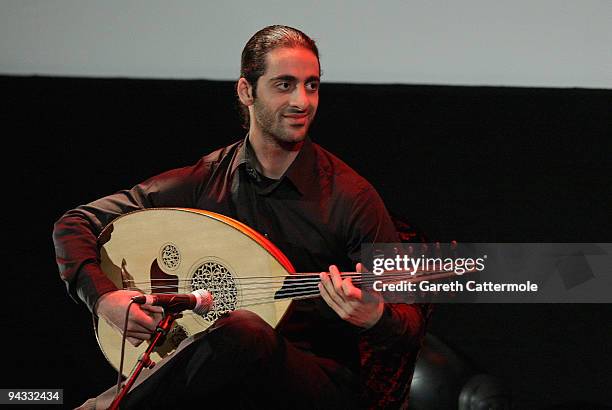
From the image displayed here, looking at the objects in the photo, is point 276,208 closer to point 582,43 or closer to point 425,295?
point 425,295

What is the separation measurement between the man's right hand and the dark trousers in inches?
9.4

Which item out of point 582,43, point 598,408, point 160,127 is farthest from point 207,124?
point 598,408

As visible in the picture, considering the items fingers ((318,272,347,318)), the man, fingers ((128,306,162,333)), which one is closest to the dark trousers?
the man

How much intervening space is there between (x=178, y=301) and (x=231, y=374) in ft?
0.68

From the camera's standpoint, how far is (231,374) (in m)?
2.28

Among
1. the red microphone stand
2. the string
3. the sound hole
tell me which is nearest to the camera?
the red microphone stand

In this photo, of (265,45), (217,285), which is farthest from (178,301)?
(265,45)

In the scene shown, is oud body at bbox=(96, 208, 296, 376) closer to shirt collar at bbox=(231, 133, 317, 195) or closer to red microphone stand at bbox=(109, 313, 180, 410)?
shirt collar at bbox=(231, 133, 317, 195)

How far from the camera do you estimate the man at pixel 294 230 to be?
7.93 ft

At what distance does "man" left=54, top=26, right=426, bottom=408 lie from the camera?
7.93 feet

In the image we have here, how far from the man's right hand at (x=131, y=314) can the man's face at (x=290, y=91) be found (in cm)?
59

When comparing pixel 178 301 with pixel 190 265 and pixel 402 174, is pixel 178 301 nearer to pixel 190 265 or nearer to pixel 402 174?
pixel 190 265

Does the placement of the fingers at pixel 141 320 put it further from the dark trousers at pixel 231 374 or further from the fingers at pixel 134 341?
the dark trousers at pixel 231 374

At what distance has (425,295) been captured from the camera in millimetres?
2881
